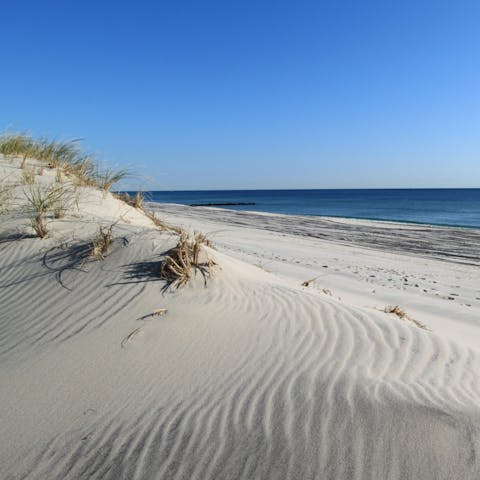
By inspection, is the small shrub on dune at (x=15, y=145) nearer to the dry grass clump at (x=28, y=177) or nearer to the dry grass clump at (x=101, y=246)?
the dry grass clump at (x=28, y=177)

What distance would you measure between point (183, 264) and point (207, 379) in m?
1.33

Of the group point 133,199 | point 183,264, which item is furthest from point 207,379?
point 133,199

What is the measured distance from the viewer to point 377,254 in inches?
468

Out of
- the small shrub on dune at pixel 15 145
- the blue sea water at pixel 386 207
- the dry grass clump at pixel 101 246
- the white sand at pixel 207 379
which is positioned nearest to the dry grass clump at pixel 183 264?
the white sand at pixel 207 379

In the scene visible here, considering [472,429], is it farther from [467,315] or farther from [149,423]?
[467,315]

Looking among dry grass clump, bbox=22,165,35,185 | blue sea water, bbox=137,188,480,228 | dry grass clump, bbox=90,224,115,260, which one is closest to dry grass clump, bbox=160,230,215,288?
dry grass clump, bbox=90,224,115,260

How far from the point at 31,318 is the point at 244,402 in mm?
2155

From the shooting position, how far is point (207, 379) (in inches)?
112

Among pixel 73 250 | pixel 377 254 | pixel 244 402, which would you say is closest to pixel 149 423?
pixel 244 402

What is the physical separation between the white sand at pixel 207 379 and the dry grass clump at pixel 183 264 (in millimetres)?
106

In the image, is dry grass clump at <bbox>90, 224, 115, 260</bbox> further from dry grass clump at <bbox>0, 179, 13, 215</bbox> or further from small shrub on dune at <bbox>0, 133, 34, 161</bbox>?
small shrub on dune at <bbox>0, 133, 34, 161</bbox>

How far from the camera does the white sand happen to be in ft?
7.16

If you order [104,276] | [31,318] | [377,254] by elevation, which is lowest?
[377,254]

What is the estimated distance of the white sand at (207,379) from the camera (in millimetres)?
2184
